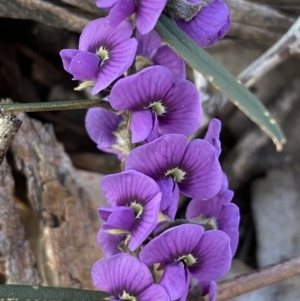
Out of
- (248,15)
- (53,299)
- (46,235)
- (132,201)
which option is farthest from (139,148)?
(248,15)

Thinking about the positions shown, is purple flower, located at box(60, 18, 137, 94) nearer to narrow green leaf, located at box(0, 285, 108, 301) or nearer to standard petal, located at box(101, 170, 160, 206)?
standard petal, located at box(101, 170, 160, 206)

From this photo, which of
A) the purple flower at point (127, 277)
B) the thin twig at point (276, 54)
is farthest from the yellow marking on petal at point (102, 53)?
the thin twig at point (276, 54)

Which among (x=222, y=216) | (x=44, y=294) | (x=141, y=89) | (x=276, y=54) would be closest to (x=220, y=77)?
(x=141, y=89)

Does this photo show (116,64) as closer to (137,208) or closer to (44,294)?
(137,208)

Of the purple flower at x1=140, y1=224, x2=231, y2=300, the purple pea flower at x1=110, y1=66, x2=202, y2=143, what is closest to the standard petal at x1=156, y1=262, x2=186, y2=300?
the purple flower at x1=140, y1=224, x2=231, y2=300

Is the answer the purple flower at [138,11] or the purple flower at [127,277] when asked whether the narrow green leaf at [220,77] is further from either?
the purple flower at [127,277]

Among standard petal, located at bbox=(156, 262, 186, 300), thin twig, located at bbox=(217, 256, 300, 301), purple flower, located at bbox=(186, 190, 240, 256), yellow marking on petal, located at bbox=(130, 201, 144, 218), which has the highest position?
yellow marking on petal, located at bbox=(130, 201, 144, 218)
